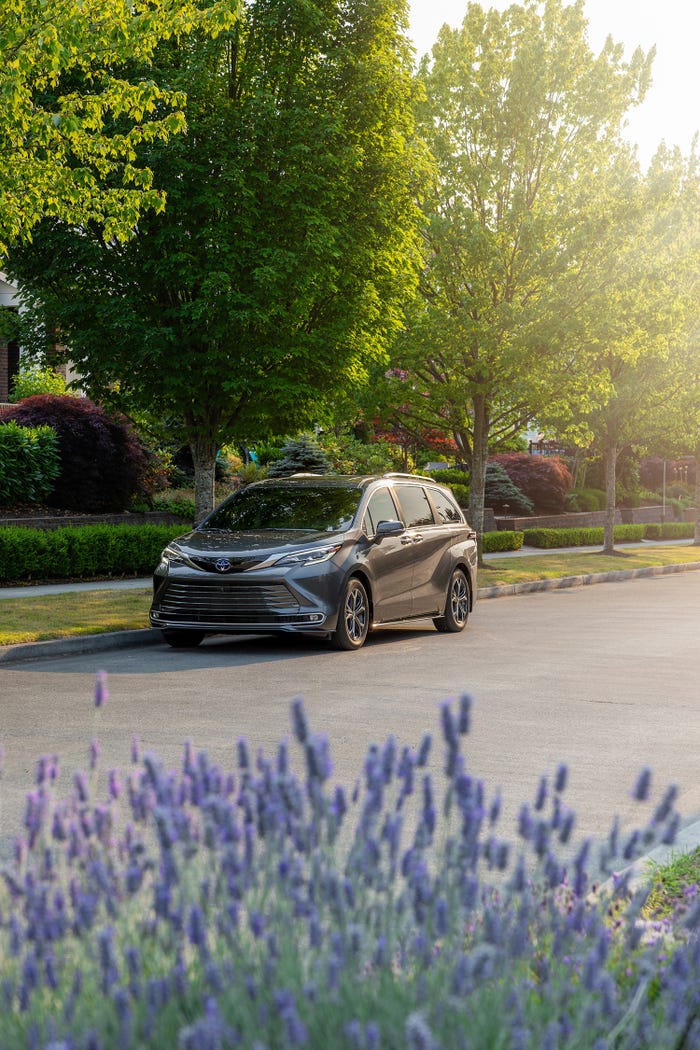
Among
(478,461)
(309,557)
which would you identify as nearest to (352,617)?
(309,557)

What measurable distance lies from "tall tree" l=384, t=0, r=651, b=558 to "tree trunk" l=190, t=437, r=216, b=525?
702cm

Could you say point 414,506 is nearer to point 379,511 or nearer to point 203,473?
point 379,511

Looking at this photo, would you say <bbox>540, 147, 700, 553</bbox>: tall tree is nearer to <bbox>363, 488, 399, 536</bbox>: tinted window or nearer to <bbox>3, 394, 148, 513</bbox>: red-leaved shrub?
<bbox>3, 394, 148, 513</bbox>: red-leaved shrub

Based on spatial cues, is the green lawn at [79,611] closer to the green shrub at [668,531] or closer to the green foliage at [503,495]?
the green foliage at [503,495]

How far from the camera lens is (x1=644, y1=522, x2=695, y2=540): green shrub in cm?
4431

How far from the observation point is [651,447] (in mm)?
45219

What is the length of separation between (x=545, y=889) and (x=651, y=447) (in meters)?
43.5

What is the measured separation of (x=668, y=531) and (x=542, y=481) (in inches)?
204

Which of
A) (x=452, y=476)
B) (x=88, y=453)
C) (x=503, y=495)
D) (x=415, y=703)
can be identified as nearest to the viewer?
(x=415, y=703)

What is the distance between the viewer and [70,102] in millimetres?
12773

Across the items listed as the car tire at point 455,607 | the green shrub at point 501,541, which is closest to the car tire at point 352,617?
the car tire at point 455,607

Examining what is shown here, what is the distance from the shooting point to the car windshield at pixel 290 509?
548 inches

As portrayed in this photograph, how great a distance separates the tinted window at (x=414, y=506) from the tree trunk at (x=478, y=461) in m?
10.6

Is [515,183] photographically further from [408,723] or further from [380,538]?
[408,723]
